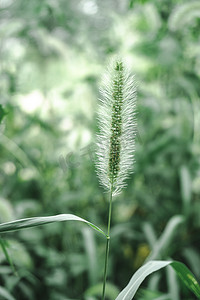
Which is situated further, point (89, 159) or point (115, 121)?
point (89, 159)

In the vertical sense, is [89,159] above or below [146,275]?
above

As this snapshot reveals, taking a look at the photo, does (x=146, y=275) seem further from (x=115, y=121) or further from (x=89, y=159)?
(x=89, y=159)

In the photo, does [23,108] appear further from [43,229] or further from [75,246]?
[75,246]

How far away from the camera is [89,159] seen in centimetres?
162

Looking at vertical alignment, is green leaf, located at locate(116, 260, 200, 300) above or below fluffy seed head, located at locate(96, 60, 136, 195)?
below

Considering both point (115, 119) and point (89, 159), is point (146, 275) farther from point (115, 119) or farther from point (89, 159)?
point (89, 159)

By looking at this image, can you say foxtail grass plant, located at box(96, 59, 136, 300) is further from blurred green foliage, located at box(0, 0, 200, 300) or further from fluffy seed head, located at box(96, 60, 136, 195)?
blurred green foliage, located at box(0, 0, 200, 300)

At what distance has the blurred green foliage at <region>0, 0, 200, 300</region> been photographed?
1557 millimetres

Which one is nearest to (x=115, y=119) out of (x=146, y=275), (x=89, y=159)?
(x=146, y=275)

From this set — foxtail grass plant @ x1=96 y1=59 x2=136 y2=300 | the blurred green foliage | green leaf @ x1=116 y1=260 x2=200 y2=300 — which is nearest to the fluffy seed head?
foxtail grass plant @ x1=96 y1=59 x2=136 y2=300

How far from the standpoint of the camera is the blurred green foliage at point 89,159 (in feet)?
5.11

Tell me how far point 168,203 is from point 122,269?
1.67ft

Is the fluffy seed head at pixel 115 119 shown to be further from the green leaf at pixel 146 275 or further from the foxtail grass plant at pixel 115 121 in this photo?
the green leaf at pixel 146 275

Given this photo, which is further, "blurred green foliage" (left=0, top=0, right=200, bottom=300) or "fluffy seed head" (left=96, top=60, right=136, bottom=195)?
"blurred green foliage" (left=0, top=0, right=200, bottom=300)
